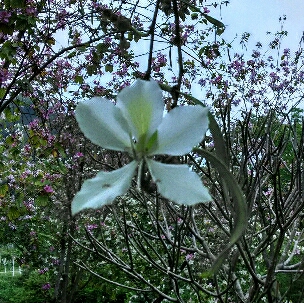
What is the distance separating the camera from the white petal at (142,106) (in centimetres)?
16

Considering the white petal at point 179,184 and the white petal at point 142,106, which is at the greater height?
the white petal at point 142,106

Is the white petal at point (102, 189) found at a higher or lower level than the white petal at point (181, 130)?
lower

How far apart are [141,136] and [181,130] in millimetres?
16

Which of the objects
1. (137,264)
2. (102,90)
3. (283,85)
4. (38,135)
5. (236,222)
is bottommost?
(236,222)

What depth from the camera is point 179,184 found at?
6.2 inches

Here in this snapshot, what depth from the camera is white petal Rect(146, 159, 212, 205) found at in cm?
15

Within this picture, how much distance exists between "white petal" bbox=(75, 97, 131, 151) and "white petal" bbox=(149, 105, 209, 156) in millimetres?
12

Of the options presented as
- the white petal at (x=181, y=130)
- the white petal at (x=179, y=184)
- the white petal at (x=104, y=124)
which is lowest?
the white petal at (x=179, y=184)

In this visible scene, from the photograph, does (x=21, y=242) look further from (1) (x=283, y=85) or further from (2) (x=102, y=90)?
(1) (x=283, y=85)

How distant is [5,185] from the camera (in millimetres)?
2770

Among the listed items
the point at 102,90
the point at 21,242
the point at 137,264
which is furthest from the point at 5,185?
the point at 21,242

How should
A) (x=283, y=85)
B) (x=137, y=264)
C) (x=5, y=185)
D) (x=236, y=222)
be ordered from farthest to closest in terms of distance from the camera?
(x=283, y=85), (x=137, y=264), (x=5, y=185), (x=236, y=222)

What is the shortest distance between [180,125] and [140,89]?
18 mm

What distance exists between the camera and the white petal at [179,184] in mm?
149
